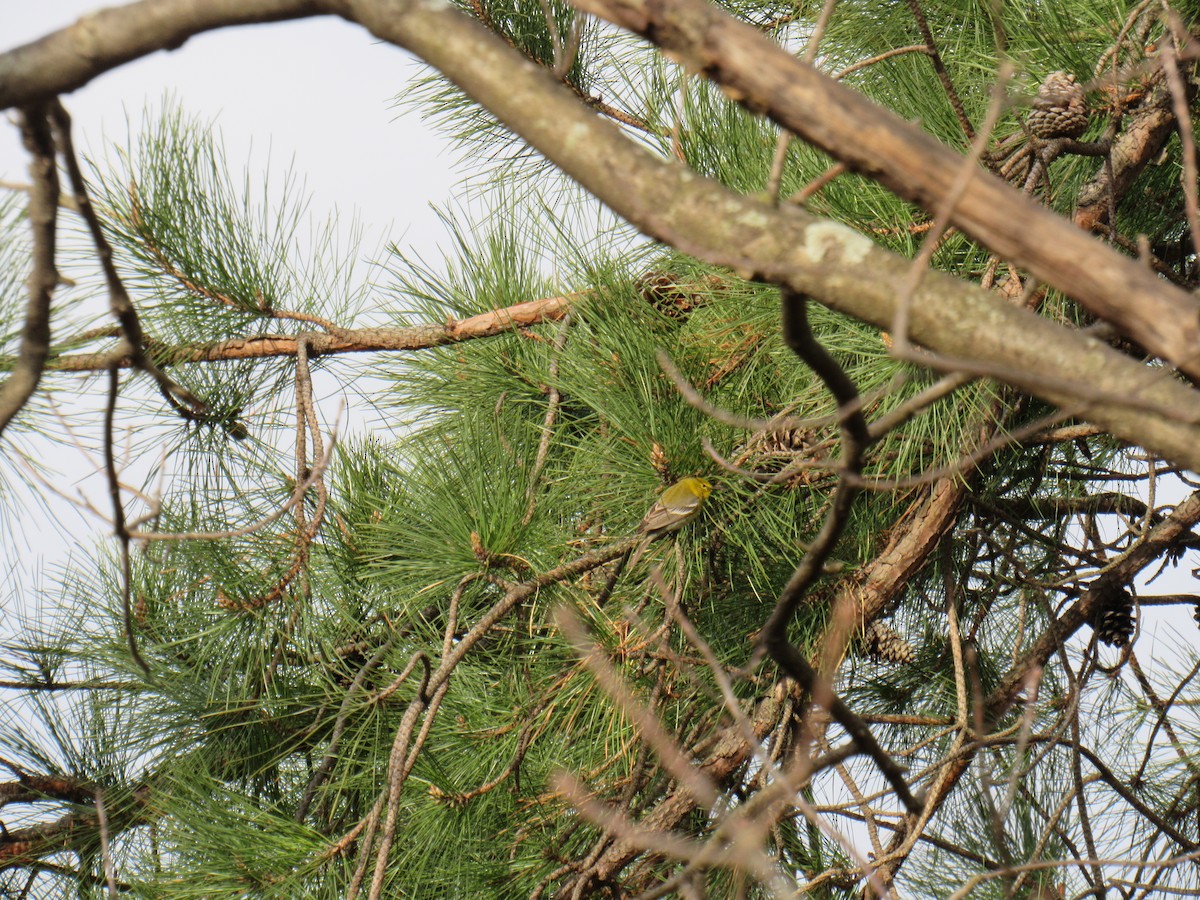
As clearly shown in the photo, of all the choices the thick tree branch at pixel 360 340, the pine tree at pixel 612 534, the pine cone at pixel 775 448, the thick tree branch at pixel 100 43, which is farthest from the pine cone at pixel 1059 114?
the thick tree branch at pixel 100 43

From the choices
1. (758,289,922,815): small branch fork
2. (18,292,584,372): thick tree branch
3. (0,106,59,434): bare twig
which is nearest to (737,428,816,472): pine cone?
(18,292,584,372): thick tree branch

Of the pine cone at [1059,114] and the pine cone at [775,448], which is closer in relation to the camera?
the pine cone at [1059,114]

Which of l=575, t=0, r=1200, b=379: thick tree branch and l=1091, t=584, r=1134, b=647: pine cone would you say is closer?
l=575, t=0, r=1200, b=379: thick tree branch

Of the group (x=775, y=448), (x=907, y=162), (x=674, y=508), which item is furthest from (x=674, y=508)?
(x=907, y=162)

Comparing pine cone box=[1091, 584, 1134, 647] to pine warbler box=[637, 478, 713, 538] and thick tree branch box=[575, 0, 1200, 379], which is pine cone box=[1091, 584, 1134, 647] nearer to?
pine warbler box=[637, 478, 713, 538]

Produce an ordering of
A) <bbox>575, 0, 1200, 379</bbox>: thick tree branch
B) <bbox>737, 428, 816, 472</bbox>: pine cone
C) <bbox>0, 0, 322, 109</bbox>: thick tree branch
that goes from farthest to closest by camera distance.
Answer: <bbox>737, 428, 816, 472</bbox>: pine cone < <bbox>0, 0, 322, 109</bbox>: thick tree branch < <bbox>575, 0, 1200, 379</bbox>: thick tree branch

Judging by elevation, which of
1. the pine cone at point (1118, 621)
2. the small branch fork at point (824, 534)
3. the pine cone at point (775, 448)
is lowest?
the small branch fork at point (824, 534)

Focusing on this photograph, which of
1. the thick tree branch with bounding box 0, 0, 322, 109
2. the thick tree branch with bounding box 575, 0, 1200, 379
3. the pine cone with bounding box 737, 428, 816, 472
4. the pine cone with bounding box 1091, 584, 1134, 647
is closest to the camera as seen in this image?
the thick tree branch with bounding box 575, 0, 1200, 379

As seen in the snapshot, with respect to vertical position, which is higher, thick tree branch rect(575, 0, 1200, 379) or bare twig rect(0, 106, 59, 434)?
bare twig rect(0, 106, 59, 434)

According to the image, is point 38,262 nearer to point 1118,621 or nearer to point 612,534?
point 612,534

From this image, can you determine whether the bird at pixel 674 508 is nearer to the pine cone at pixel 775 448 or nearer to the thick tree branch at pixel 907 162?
the pine cone at pixel 775 448

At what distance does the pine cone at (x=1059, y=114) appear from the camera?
2.66 feet

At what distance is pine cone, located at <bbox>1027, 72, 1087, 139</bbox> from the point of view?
810 mm

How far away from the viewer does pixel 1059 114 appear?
82cm
